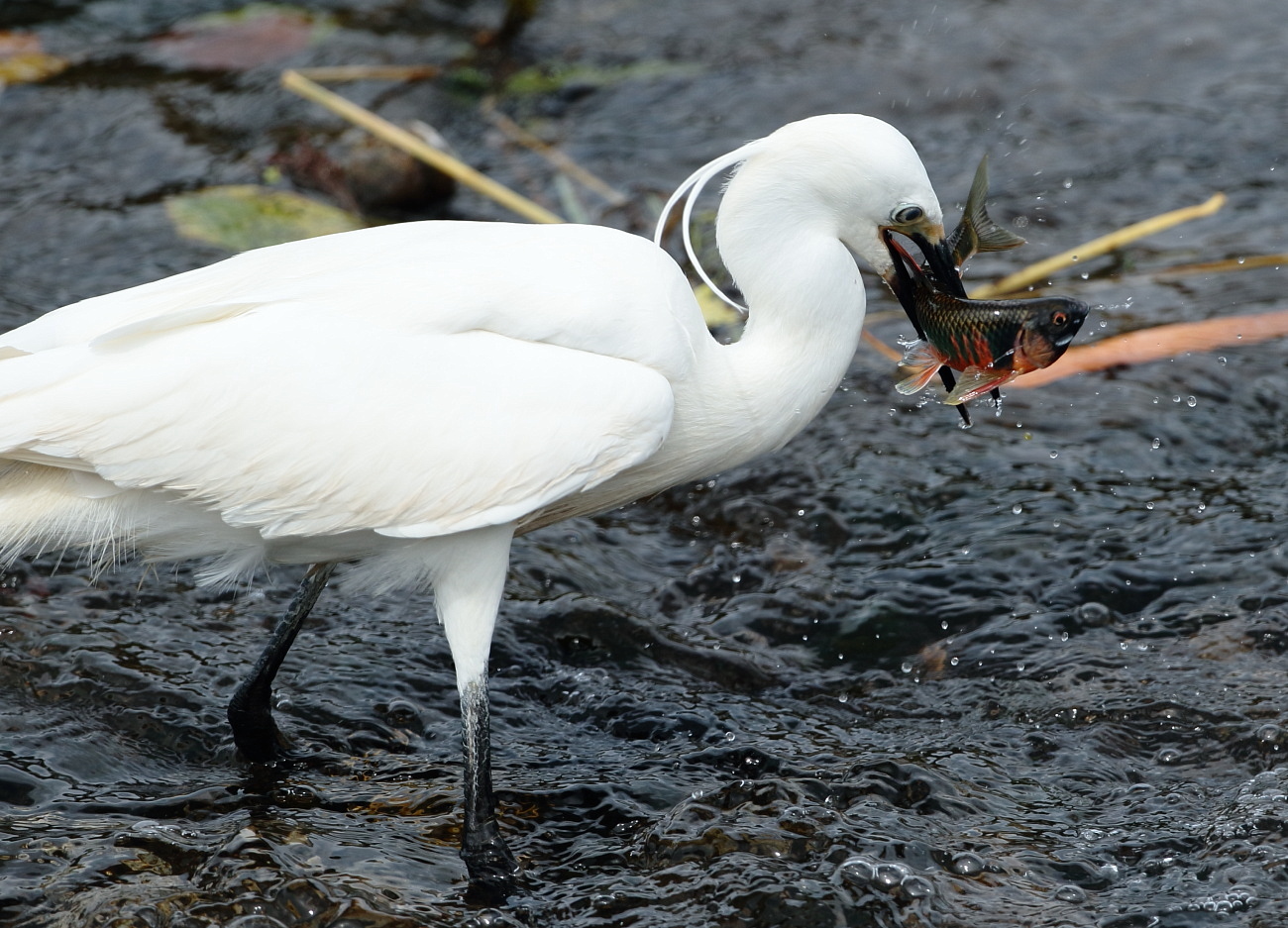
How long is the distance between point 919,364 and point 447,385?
4.13 ft

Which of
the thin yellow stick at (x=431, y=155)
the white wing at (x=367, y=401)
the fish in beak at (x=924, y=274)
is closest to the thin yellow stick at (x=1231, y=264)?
the thin yellow stick at (x=431, y=155)

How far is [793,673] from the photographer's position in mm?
4699

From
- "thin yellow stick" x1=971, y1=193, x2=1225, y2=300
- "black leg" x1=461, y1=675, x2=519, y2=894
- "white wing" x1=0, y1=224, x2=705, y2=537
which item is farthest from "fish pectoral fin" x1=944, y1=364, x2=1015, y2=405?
"thin yellow stick" x1=971, y1=193, x2=1225, y2=300

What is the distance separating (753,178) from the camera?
12.6ft

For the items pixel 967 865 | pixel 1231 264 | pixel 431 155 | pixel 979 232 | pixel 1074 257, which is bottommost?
pixel 967 865

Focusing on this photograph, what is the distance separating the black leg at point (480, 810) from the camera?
3658 mm

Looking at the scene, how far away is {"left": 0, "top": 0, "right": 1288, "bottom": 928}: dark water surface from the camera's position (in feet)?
11.8

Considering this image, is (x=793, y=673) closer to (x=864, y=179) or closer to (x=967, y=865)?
(x=967, y=865)

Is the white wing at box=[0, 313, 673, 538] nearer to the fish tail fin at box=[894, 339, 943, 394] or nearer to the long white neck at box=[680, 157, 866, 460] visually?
the long white neck at box=[680, 157, 866, 460]

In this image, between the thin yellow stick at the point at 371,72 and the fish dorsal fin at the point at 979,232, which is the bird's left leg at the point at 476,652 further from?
the thin yellow stick at the point at 371,72

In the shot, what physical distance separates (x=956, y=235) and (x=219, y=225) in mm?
4168

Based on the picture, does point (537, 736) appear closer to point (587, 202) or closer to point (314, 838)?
point (314, 838)

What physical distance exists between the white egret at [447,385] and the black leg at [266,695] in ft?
0.72

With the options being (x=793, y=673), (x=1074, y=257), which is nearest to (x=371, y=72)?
(x=1074, y=257)
